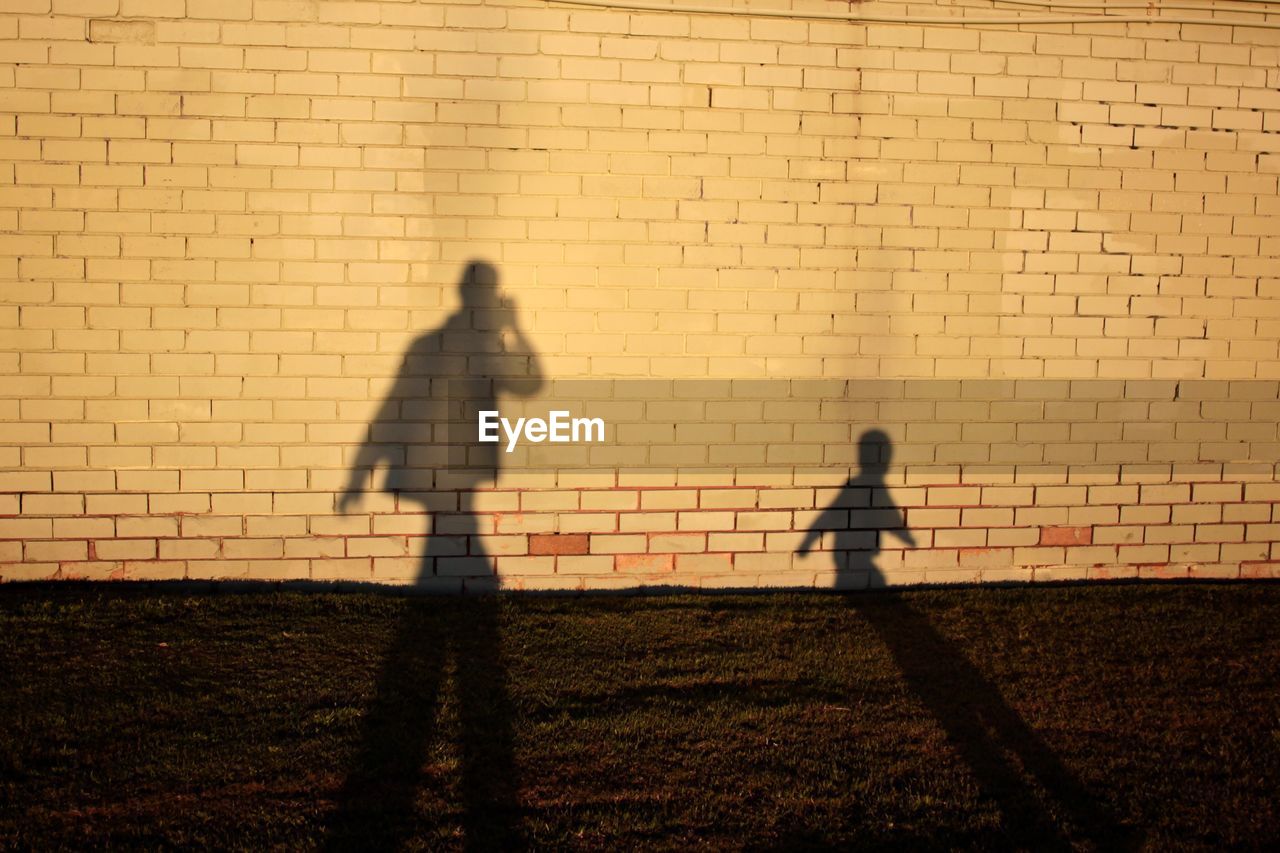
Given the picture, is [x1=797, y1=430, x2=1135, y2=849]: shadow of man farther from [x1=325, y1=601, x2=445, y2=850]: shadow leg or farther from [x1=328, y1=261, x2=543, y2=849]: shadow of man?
[x1=325, y1=601, x2=445, y2=850]: shadow leg

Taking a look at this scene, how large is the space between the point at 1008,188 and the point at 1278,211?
1886 mm

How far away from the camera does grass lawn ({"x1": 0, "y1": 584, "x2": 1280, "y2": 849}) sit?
11.0 ft

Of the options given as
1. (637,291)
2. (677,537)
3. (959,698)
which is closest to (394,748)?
(677,537)

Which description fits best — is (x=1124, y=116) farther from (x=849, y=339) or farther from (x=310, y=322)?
(x=310, y=322)

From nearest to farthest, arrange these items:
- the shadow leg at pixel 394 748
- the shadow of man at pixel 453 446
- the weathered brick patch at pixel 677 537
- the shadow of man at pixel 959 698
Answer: the shadow leg at pixel 394 748
the shadow of man at pixel 959 698
the shadow of man at pixel 453 446
the weathered brick patch at pixel 677 537

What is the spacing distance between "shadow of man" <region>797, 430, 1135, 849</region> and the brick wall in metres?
0.05

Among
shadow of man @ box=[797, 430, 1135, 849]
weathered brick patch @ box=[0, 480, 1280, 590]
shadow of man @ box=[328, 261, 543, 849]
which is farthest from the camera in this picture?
weathered brick patch @ box=[0, 480, 1280, 590]

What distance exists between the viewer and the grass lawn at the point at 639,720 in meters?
3.36

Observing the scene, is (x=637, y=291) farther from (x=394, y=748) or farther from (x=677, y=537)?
(x=394, y=748)

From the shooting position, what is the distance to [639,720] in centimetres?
413

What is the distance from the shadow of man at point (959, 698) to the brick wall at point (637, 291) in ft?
0.16

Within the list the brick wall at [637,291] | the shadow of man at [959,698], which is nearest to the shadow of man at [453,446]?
the brick wall at [637,291]

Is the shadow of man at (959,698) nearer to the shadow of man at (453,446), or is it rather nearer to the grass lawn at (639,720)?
the grass lawn at (639,720)

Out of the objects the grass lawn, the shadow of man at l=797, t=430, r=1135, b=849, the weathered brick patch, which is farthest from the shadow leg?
the shadow of man at l=797, t=430, r=1135, b=849
